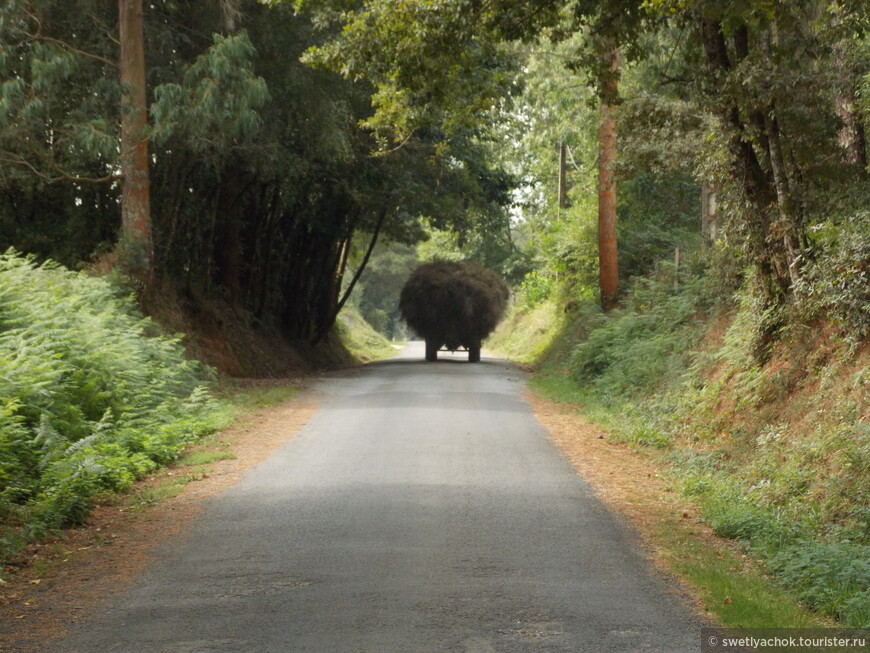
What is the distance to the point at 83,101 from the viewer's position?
1847 centimetres

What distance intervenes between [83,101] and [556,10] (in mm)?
9527

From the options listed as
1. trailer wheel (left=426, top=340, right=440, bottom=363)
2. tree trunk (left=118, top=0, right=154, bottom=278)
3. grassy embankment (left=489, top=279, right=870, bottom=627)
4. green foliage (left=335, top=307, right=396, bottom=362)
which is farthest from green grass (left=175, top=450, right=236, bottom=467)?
green foliage (left=335, top=307, right=396, bottom=362)

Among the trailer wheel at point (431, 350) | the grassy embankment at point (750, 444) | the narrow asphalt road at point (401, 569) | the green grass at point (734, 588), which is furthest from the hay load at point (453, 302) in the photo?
the green grass at point (734, 588)

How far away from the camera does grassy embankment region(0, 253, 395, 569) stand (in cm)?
905

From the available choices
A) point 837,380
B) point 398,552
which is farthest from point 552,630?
point 837,380

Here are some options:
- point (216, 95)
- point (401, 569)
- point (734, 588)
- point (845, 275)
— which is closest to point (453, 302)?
point (216, 95)

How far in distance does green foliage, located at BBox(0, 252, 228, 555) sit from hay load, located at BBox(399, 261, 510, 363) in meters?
16.7

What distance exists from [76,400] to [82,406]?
4.0 inches

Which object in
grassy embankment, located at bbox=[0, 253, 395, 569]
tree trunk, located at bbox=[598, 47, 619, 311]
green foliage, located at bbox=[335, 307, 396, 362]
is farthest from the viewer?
green foliage, located at bbox=[335, 307, 396, 362]

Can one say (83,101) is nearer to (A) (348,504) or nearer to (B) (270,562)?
(A) (348,504)

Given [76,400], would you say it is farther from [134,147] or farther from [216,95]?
[134,147]

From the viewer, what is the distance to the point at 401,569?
6996 mm

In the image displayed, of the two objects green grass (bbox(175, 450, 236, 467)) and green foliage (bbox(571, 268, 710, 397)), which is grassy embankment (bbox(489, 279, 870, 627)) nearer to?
green foliage (bbox(571, 268, 710, 397))

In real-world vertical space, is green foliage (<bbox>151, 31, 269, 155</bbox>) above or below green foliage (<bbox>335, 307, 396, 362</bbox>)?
above
